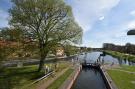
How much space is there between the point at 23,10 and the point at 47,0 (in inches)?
167

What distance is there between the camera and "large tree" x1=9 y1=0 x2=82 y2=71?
34.6 m

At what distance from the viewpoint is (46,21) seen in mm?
36812

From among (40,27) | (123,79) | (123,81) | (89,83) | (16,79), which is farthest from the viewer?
(40,27)

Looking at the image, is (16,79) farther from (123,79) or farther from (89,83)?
(123,79)

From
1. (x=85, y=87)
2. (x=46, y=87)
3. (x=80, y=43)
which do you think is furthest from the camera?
(x=80, y=43)

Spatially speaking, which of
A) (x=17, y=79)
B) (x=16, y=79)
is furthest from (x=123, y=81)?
(x=16, y=79)

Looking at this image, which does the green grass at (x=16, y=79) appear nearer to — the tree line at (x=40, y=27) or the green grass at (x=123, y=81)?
the tree line at (x=40, y=27)

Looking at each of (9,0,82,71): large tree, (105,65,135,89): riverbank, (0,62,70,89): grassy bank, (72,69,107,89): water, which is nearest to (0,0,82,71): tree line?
(9,0,82,71): large tree

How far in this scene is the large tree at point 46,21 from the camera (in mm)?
34625

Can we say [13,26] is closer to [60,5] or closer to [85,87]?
[60,5]

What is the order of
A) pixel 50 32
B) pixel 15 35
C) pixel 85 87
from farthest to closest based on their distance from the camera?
pixel 50 32, pixel 15 35, pixel 85 87

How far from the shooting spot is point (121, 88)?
81.7 feet

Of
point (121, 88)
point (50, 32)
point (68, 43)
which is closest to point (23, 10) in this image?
point (50, 32)

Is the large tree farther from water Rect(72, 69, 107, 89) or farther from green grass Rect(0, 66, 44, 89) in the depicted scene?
water Rect(72, 69, 107, 89)
